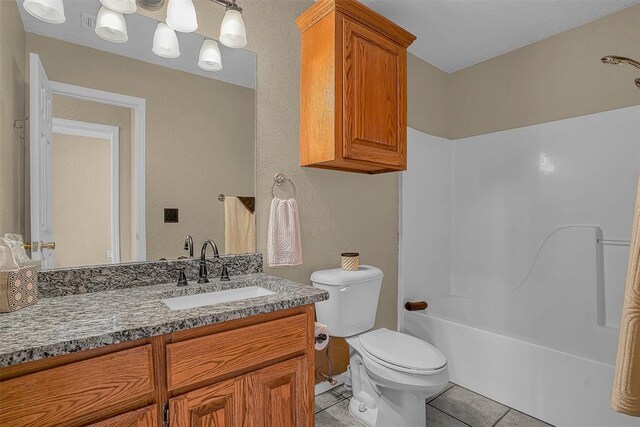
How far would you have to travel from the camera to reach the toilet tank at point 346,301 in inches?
69.8

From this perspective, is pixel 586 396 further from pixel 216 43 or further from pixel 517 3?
pixel 216 43

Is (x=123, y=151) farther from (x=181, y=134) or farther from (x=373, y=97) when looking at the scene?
(x=373, y=97)

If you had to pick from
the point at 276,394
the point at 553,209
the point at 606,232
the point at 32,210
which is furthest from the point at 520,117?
the point at 32,210

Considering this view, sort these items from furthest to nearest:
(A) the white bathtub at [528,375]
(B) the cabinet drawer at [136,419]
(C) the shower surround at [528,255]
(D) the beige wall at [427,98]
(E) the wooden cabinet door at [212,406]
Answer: (D) the beige wall at [427,98]
(C) the shower surround at [528,255]
(A) the white bathtub at [528,375]
(E) the wooden cabinet door at [212,406]
(B) the cabinet drawer at [136,419]

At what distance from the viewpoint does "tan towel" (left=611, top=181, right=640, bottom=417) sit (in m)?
0.89

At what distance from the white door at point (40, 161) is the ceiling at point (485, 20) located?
1.71 m

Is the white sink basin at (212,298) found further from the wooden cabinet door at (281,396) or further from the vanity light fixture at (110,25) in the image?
the vanity light fixture at (110,25)

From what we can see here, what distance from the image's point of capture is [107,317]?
0.95 metres

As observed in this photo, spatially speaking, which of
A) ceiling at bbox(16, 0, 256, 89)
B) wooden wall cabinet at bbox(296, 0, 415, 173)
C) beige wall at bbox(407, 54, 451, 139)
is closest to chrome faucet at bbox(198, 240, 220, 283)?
wooden wall cabinet at bbox(296, 0, 415, 173)

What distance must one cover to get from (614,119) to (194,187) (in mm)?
2570

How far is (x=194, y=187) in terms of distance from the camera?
155cm

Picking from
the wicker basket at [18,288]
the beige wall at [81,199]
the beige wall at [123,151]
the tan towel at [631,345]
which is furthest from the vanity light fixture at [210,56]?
the tan towel at [631,345]

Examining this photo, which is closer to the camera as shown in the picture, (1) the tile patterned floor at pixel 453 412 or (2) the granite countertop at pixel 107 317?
(2) the granite countertop at pixel 107 317

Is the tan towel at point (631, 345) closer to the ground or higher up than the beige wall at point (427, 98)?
closer to the ground
